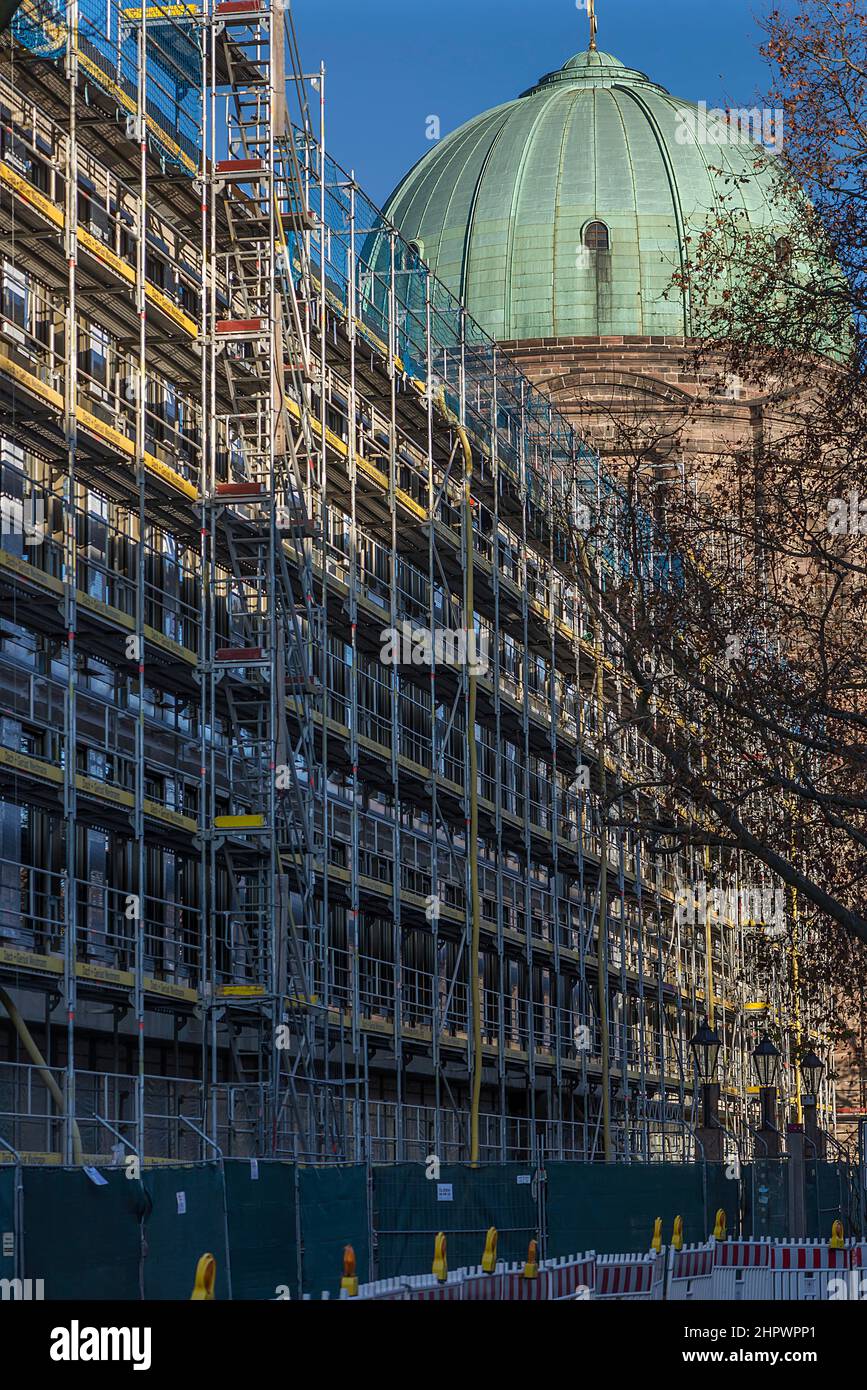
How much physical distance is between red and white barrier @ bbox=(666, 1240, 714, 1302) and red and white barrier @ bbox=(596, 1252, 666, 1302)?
37cm

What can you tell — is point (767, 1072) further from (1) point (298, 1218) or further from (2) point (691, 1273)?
(1) point (298, 1218)

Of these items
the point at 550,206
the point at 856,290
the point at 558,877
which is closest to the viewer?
the point at 856,290

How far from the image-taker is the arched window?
69500 millimetres

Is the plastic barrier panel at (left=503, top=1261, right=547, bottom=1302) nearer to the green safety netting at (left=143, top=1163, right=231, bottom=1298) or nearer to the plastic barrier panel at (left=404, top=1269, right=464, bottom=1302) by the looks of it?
the plastic barrier panel at (left=404, top=1269, right=464, bottom=1302)

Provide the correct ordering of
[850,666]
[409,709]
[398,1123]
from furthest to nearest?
[409,709] < [398,1123] < [850,666]

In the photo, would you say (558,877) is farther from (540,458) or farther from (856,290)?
(856,290)

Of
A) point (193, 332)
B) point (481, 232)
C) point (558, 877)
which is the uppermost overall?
point (481, 232)

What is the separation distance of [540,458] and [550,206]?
22.3 meters

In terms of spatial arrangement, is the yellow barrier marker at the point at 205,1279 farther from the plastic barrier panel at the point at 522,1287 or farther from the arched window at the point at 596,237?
the arched window at the point at 596,237

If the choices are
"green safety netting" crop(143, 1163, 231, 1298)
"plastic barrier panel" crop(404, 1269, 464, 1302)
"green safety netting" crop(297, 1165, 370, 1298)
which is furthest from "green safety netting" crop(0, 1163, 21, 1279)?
"green safety netting" crop(297, 1165, 370, 1298)

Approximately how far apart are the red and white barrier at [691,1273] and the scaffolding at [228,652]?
510cm

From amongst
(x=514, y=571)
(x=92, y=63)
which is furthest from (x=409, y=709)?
(x=92, y=63)

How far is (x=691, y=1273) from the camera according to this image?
77.6ft

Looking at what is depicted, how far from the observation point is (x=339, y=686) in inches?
1475
